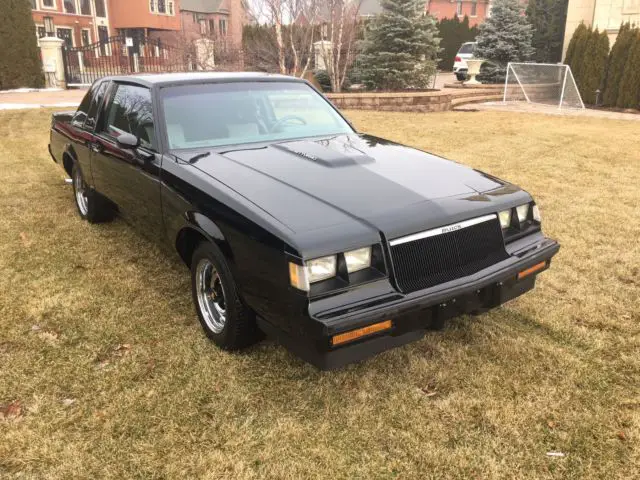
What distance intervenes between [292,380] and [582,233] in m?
3.75

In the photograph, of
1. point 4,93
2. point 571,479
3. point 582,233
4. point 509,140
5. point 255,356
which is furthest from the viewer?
point 4,93

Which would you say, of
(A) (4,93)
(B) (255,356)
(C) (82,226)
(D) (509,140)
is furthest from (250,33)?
(B) (255,356)

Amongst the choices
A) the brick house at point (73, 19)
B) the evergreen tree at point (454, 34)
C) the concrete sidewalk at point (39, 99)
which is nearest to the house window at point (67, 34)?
the brick house at point (73, 19)

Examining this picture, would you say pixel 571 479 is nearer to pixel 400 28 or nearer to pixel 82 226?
pixel 82 226

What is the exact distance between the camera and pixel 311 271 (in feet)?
8.30

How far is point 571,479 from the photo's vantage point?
7.77 ft

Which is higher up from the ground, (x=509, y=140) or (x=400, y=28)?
(x=400, y=28)

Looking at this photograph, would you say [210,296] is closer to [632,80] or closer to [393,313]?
[393,313]

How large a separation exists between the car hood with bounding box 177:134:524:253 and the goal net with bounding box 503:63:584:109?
14494 mm

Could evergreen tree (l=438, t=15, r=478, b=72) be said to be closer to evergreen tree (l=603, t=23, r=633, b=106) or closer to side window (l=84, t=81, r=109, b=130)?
evergreen tree (l=603, t=23, r=633, b=106)

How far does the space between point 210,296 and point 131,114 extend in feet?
6.01

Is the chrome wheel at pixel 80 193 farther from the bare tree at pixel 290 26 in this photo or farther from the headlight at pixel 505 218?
the bare tree at pixel 290 26

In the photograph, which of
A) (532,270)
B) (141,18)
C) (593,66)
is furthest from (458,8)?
(532,270)

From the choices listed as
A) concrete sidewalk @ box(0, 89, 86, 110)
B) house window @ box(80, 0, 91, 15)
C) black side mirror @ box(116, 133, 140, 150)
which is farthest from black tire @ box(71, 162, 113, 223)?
house window @ box(80, 0, 91, 15)
